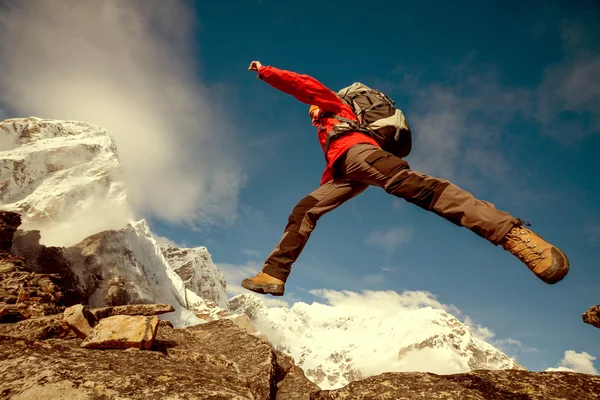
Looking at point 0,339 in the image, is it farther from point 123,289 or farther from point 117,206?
point 117,206

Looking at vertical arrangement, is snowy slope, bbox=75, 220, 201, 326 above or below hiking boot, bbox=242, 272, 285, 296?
above

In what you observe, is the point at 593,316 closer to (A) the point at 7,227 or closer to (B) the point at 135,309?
(B) the point at 135,309

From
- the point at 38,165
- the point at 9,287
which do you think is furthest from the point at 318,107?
the point at 38,165

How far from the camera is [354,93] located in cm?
471

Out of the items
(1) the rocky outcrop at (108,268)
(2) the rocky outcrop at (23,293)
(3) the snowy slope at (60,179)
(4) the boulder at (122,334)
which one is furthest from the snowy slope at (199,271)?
(4) the boulder at (122,334)

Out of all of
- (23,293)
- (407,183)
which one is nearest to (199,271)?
(23,293)

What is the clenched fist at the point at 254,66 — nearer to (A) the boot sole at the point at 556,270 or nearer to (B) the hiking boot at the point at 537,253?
(B) the hiking boot at the point at 537,253

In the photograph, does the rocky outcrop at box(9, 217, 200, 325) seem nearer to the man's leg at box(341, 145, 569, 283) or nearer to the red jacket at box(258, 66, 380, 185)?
the red jacket at box(258, 66, 380, 185)

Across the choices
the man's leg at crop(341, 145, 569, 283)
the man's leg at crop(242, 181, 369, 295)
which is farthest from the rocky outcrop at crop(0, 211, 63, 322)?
the man's leg at crop(341, 145, 569, 283)

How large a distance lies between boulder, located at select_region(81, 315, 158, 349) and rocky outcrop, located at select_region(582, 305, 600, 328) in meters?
8.36

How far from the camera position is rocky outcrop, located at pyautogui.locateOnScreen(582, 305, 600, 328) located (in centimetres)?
618

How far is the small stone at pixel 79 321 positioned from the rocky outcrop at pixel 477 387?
12.2 ft

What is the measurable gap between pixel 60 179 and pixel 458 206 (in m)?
122

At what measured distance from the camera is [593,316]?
20.6ft
